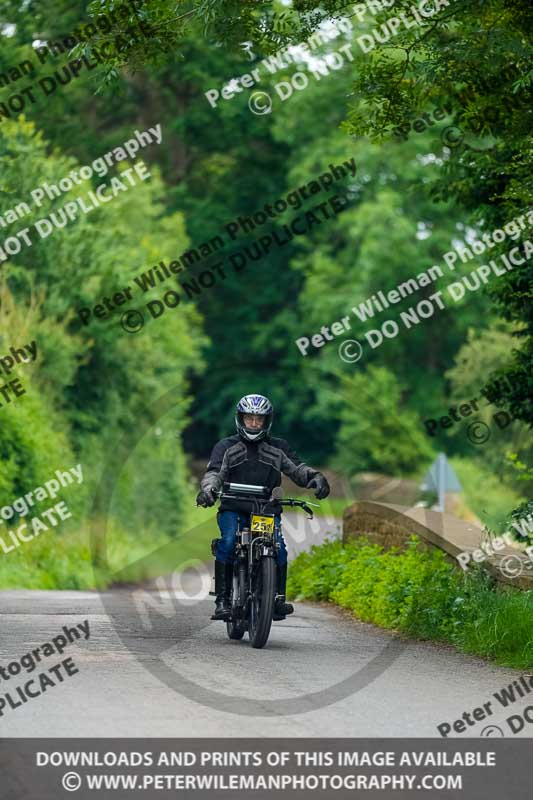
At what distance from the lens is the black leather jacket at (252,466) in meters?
12.3

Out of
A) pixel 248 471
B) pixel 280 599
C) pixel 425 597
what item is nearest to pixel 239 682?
pixel 280 599

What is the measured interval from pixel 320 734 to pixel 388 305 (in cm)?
4467

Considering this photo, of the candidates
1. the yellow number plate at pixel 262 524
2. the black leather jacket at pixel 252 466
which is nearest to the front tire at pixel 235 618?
the yellow number plate at pixel 262 524

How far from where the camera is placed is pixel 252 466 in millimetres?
12352

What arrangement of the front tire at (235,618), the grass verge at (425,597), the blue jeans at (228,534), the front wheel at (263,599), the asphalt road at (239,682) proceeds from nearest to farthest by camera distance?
the asphalt road at (239,682)
the front wheel at (263,599)
the grass verge at (425,597)
the front tire at (235,618)
the blue jeans at (228,534)

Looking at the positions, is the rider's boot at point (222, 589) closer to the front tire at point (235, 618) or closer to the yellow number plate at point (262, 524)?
the front tire at point (235, 618)

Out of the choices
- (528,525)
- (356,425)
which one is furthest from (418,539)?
(356,425)

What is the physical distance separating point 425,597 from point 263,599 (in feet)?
8.69

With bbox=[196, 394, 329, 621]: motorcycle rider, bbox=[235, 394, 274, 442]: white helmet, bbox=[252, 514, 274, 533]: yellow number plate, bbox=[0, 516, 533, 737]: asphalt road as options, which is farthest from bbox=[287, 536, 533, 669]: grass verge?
bbox=[235, 394, 274, 442]: white helmet

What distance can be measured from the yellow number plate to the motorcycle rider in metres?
0.12

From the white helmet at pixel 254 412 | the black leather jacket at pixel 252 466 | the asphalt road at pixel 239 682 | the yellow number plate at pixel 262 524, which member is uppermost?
the white helmet at pixel 254 412

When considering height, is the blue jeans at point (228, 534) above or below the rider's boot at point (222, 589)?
above

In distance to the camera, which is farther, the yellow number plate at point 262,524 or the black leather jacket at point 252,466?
the black leather jacket at point 252,466

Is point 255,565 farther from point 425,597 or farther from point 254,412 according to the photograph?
point 425,597
